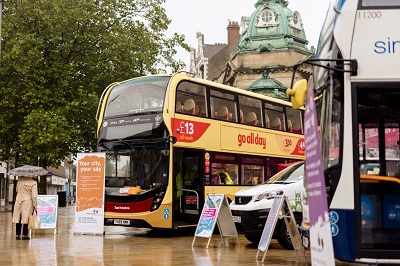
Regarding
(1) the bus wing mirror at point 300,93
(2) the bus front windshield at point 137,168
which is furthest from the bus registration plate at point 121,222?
(1) the bus wing mirror at point 300,93

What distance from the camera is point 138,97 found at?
1792 cm

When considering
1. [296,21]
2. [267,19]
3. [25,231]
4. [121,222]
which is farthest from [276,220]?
[296,21]

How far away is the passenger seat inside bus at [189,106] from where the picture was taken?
1761 cm

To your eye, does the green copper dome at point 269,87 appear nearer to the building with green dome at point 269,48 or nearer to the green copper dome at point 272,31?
the building with green dome at point 269,48

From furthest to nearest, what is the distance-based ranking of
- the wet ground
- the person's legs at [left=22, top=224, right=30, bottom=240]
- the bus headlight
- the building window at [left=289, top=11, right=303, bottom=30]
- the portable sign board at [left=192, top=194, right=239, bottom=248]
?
1. the building window at [left=289, top=11, right=303, bottom=30]
2. the bus headlight
3. the person's legs at [left=22, top=224, right=30, bottom=240]
4. the portable sign board at [left=192, top=194, right=239, bottom=248]
5. the wet ground

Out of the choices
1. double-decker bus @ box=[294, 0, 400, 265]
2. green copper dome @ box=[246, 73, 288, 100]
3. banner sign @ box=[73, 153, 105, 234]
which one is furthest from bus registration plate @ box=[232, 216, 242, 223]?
green copper dome @ box=[246, 73, 288, 100]

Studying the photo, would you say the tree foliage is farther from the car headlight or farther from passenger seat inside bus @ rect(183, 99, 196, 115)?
the car headlight

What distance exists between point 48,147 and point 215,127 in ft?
42.4

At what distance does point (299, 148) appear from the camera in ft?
73.4

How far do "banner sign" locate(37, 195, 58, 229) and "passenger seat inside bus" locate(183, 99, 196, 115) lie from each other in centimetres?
530

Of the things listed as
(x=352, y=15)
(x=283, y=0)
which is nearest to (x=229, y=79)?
(x=283, y=0)

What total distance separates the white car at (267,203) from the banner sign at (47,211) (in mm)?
6723

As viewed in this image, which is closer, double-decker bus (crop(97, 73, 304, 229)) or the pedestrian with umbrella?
the pedestrian with umbrella

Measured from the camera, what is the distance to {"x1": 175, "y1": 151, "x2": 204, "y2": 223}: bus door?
1762 cm
